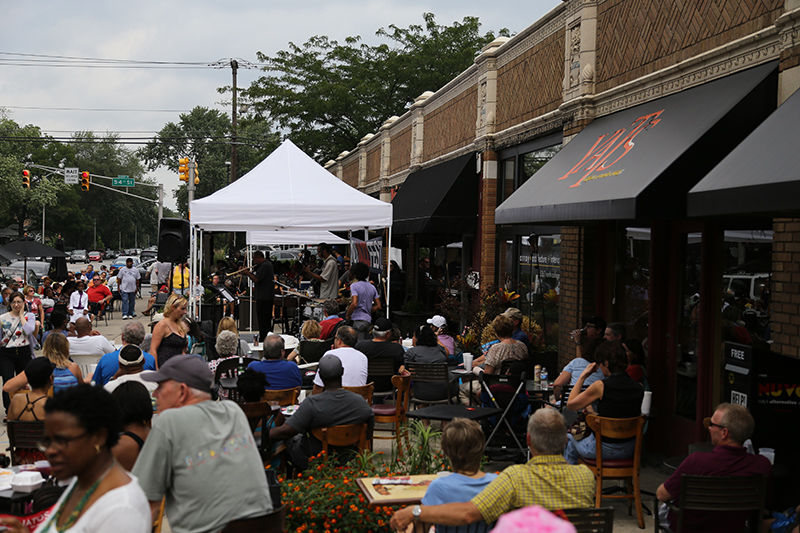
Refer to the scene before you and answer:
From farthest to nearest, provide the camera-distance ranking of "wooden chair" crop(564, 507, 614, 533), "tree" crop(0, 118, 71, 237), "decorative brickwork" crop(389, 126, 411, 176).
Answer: "tree" crop(0, 118, 71, 237) → "decorative brickwork" crop(389, 126, 411, 176) → "wooden chair" crop(564, 507, 614, 533)

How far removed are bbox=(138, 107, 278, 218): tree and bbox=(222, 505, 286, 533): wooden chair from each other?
69.6 m

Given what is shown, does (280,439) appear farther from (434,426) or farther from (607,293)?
(607,293)

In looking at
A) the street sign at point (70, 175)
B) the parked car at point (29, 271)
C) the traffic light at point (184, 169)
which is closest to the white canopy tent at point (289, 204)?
the traffic light at point (184, 169)

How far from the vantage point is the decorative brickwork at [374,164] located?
26562 millimetres

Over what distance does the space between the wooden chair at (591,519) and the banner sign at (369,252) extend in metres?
15.5

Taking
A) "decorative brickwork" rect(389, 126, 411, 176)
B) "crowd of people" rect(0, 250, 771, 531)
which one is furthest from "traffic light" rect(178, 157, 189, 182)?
"crowd of people" rect(0, 250, 771, 531)

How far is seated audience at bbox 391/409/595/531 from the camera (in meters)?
→ 3.83

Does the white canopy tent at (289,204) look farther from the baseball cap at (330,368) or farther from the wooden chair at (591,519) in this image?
the wooden chair at (591,519)

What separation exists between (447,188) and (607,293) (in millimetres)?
5883

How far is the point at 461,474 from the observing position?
4.08 m

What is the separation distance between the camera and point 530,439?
419 cm

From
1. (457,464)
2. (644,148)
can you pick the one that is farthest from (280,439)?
(644,148)

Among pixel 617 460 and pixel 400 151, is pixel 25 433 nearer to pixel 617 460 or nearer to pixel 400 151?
pixel 617 460

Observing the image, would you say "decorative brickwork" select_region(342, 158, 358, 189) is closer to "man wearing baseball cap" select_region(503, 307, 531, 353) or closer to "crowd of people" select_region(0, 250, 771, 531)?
→ "man wearing baseball cap" select_region(503, 307, 531, 353)
